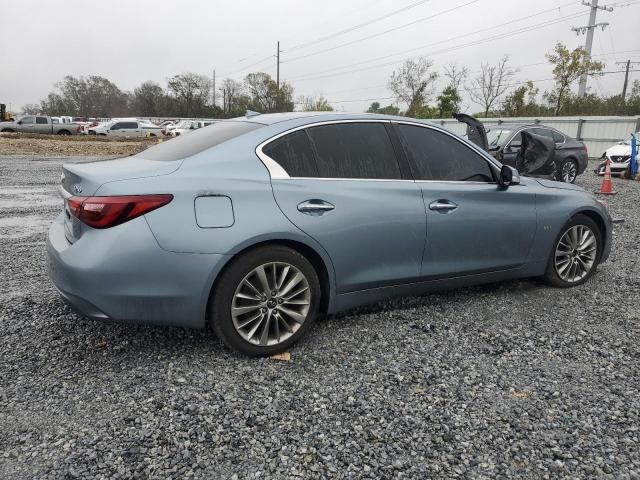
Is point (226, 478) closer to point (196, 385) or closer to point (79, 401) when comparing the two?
point (196, 385)

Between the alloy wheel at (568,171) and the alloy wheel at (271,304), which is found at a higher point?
→ the alloy wheel at (568,171)

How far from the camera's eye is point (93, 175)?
3039 millimetres

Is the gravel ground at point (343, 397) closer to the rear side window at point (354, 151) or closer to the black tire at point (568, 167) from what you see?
the rear side window at point (354, 151)

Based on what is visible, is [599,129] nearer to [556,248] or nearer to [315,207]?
[556,248]

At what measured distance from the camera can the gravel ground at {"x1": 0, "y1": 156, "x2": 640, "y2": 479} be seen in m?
2.27

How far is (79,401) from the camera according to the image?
8.82 ft

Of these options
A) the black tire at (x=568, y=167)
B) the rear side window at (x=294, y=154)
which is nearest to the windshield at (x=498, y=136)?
the black tire at (x=568, y=167)

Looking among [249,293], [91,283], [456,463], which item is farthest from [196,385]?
[456,463]

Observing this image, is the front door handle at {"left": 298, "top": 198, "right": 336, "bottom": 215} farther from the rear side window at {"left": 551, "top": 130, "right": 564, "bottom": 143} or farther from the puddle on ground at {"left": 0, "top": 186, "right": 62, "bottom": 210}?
the rear side window at {"left": 551, "top": 130, "right": 564, "bottom": 143}

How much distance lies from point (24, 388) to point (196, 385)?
3.04ft

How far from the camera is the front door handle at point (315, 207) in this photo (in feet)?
10.5

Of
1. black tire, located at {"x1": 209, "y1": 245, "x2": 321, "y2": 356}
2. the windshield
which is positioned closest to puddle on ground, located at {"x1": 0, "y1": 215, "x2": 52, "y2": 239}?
black tire, located at {"x1": 209, "y1": 245, "x2": 321, "y2": 356}

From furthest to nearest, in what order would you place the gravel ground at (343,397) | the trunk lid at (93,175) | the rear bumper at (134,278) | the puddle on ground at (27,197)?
the puddle on ground at (27,197) → the trunk lid at (93,175) → the rear bumper at (134,278) → the gravel ground at (343,397)

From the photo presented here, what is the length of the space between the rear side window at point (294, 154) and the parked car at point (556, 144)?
8738 millimetres
